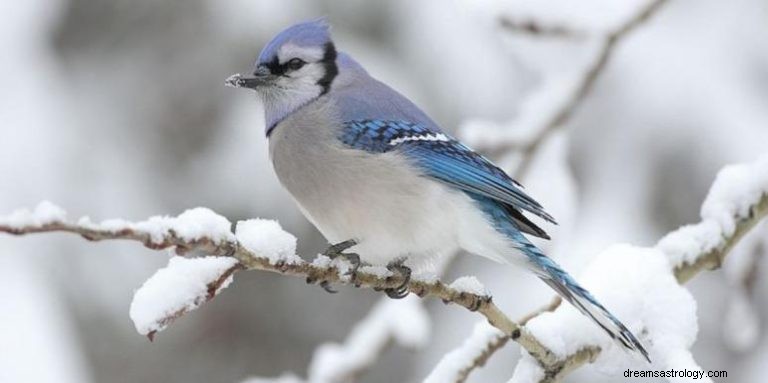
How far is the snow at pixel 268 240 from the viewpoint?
1341mm

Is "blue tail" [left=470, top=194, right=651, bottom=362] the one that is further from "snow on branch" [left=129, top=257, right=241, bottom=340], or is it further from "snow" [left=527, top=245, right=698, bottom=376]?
"snow on branch" [left=129, top=257, right=241, bottom=340]

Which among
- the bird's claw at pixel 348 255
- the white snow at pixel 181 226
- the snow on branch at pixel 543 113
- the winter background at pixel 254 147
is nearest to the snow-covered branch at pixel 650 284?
the bird's claw at pixel 348 255

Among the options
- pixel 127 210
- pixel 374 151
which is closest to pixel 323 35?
pixel 374 151

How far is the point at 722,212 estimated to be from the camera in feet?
6.35

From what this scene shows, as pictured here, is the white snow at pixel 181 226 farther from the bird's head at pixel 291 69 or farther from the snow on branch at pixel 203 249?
the bird's head at pixel 291 69

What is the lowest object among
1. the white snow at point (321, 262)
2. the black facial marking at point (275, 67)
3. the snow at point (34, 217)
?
the snow at point (34, 217)

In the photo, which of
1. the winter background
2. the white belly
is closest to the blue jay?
the white belly

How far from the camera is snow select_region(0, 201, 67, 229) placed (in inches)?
40.2

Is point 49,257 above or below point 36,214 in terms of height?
above

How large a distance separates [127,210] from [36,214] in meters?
2.93

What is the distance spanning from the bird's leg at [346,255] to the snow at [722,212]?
0.54m

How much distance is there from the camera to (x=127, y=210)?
3914 millimetres

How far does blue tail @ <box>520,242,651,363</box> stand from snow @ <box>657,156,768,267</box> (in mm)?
187

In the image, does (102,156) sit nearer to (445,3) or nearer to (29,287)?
(29,287)
